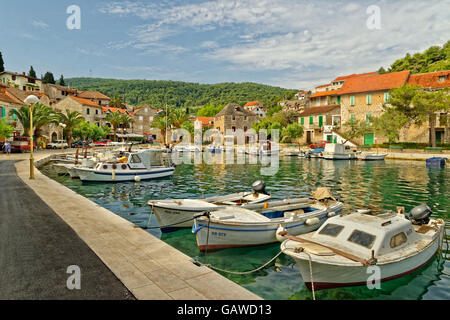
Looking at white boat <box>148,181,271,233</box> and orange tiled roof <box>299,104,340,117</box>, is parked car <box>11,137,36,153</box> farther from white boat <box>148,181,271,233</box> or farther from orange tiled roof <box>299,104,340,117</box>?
orange tiled roof <box>299,104,340,117</box>

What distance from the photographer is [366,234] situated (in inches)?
332

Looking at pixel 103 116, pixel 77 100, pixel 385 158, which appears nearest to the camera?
pixel 385 158

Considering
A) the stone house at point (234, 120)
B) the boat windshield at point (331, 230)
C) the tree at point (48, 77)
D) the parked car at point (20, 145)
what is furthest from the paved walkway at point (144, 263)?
the tree at point (48, 77)

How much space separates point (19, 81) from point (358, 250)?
350ft

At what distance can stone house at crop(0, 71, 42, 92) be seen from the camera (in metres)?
83.7

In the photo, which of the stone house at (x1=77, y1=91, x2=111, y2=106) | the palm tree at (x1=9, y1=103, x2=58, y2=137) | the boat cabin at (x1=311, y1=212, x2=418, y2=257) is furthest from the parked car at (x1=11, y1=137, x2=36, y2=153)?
the stone house at (x1=77, y1=91, x2=111, y2=106)

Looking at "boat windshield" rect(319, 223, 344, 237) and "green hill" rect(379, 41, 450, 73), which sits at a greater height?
"green hill" rect(379, 41, 450, 73)

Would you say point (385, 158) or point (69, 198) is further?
point (385, 158)

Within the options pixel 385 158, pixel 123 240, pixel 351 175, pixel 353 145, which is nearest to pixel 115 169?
pixel 123 240

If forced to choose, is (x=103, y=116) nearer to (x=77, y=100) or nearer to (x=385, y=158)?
(x=77, y=100)

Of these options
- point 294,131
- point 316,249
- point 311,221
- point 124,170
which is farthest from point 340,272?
point 294,131

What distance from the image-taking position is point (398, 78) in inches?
2311

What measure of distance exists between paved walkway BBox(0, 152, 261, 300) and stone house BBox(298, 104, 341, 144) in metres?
64.0

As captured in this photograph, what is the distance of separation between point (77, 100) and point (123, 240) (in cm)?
8535
